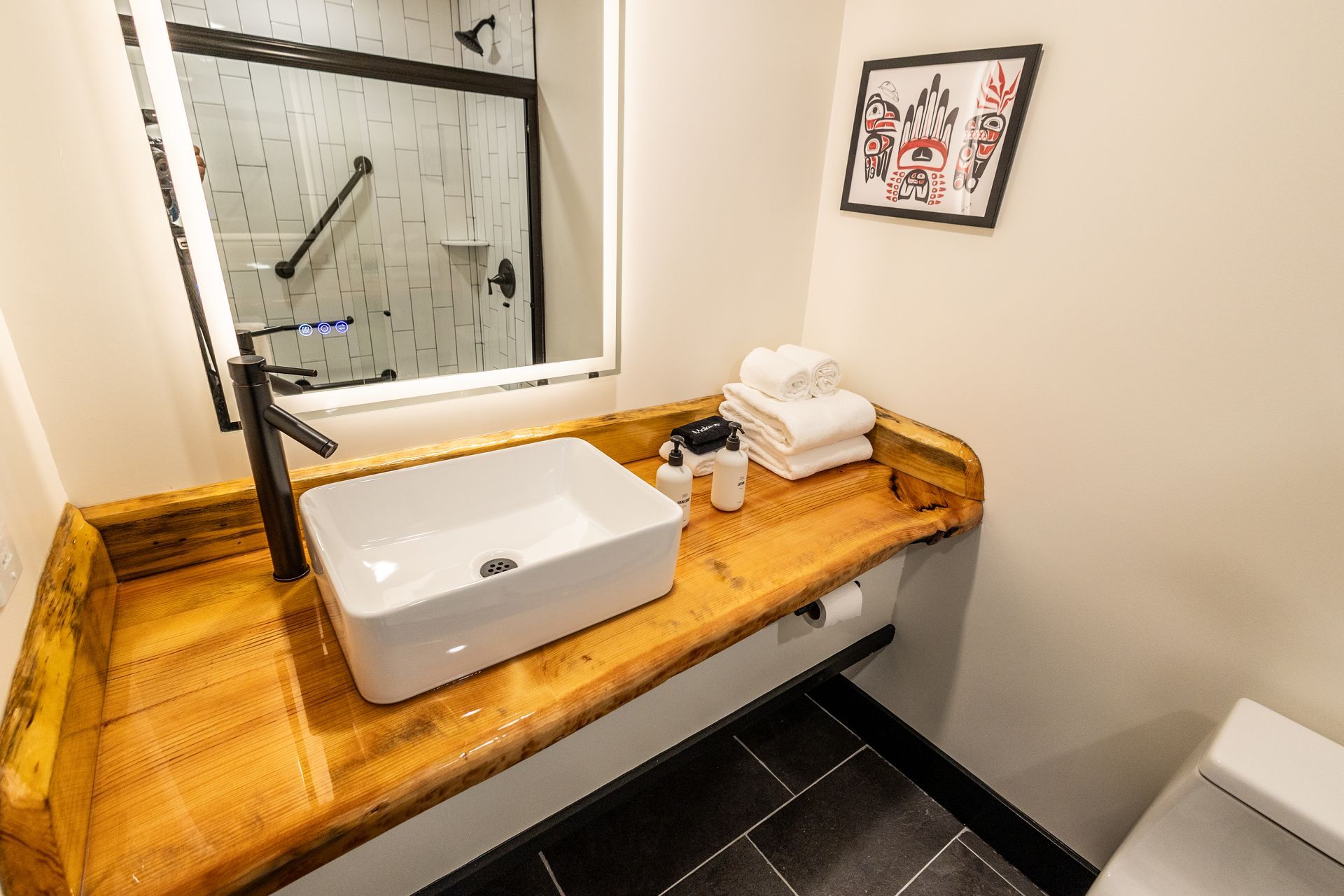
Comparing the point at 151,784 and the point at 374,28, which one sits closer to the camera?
the point at 151,784

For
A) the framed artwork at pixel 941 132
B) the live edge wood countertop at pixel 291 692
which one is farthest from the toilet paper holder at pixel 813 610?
the framed artwork at pixel 941 132

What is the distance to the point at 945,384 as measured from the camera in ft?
4.25

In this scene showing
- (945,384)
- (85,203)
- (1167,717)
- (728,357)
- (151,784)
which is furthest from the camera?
(728,357)

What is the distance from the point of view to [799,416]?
1271 mm

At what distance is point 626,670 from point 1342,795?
0.94 meters

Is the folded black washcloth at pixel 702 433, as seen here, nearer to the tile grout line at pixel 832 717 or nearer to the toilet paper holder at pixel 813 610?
the toilet paper holder at pixel 813 610

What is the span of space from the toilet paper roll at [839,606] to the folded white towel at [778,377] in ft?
1.34

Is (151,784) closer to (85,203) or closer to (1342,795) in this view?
(85,203)

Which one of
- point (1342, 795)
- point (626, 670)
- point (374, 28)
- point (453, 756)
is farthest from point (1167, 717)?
point (374, 28)

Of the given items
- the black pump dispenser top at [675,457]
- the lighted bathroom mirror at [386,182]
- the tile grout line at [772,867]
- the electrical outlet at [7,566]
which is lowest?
the tile grout line at [772,867]

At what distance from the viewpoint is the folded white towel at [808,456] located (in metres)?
1.29

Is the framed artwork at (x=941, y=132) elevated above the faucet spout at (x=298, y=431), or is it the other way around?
the framed artwork at (x=941, y=132)

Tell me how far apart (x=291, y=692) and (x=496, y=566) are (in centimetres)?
30

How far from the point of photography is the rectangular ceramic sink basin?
70cm
